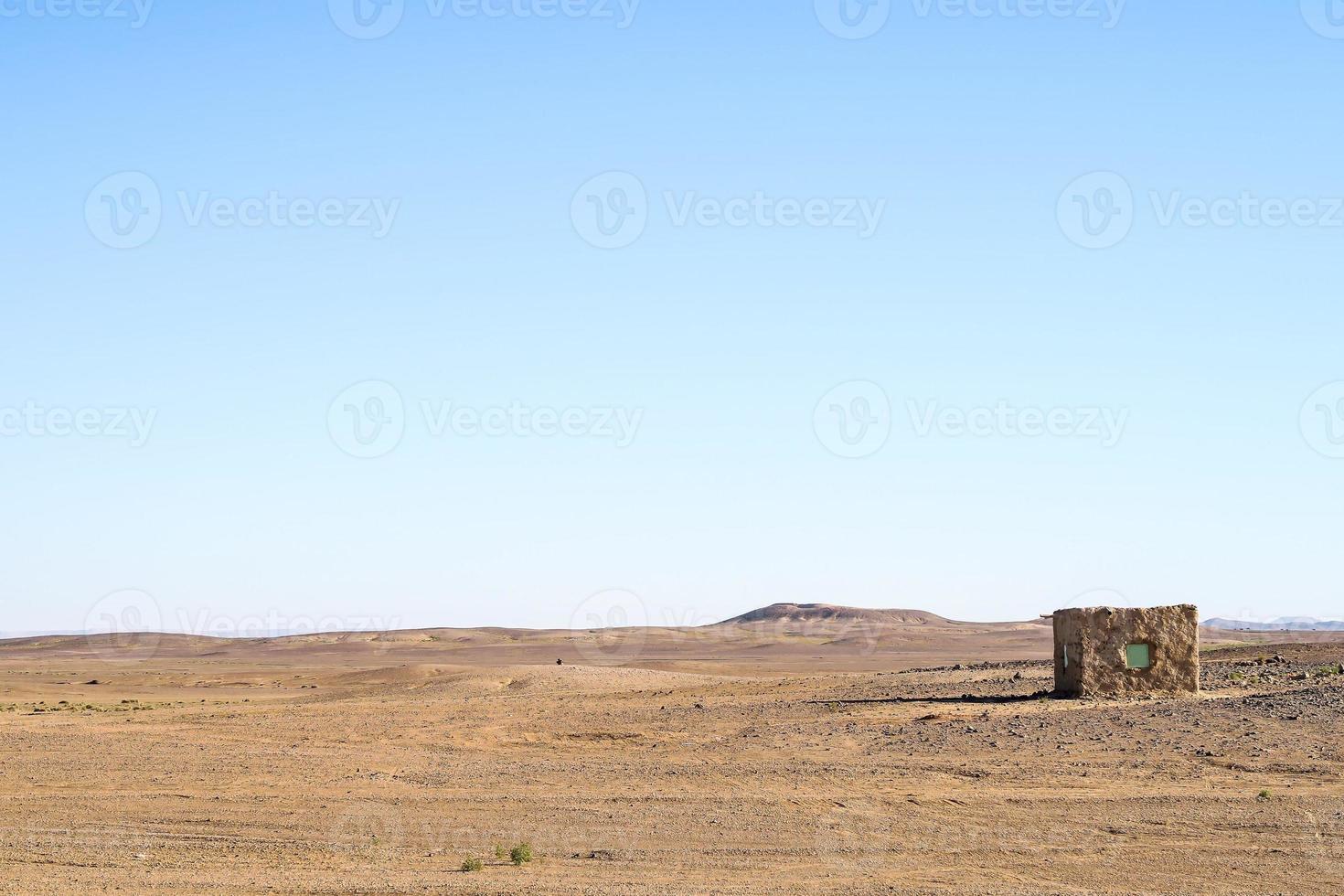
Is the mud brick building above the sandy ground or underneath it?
above

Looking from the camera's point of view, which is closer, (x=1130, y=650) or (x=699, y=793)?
(x=699, y=793)

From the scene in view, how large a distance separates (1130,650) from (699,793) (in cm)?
1465

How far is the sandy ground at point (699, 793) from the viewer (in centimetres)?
1477

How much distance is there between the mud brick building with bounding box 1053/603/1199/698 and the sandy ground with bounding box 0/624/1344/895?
133cm

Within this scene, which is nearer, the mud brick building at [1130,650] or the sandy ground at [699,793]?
the sandy ground at [699,793]

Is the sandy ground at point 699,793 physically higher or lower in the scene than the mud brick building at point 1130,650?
lower

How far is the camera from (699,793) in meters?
20.3

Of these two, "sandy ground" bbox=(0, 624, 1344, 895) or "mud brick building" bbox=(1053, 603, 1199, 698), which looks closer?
"sandy ground" bbox=(0, 624, 1344, 895)

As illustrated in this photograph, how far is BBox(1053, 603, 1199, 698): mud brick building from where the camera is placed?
30625 mm

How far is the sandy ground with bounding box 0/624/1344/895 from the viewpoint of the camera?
1477 centimetres

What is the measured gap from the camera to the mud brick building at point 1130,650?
3062cm

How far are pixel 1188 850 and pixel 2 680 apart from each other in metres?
63.2

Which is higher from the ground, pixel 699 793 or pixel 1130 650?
pixel 1130 650

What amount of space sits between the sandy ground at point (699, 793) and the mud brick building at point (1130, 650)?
133 cm
